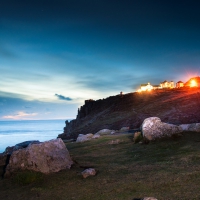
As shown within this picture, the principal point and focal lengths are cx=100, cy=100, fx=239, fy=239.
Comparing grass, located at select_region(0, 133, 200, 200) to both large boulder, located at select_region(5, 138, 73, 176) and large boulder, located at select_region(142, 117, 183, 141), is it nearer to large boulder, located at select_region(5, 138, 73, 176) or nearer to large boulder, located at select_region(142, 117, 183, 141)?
large boulder, located at select_region(5, 138, 73, 176)

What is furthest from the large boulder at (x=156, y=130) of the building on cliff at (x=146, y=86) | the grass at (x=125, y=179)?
the building on cliff at (x=146, y=86)

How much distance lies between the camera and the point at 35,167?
1705cm

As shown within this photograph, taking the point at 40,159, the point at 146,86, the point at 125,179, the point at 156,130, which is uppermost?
the point at 146,86

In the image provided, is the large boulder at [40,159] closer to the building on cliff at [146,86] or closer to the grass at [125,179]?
the grass at [125,179]

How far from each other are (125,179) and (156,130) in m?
11.4

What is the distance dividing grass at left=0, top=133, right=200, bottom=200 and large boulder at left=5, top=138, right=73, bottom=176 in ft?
2.66

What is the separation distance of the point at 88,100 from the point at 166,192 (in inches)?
4481

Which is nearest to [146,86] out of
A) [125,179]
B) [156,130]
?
[156,130]

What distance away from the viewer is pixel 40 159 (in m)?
17.4

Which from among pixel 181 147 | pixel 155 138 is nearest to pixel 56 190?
pixel 181 147

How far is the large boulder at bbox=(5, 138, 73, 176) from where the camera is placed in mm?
17172

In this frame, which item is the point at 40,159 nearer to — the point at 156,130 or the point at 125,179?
the point at 125,179

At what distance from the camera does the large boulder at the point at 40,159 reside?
56.3ft

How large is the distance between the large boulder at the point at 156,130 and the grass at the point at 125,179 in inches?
118
